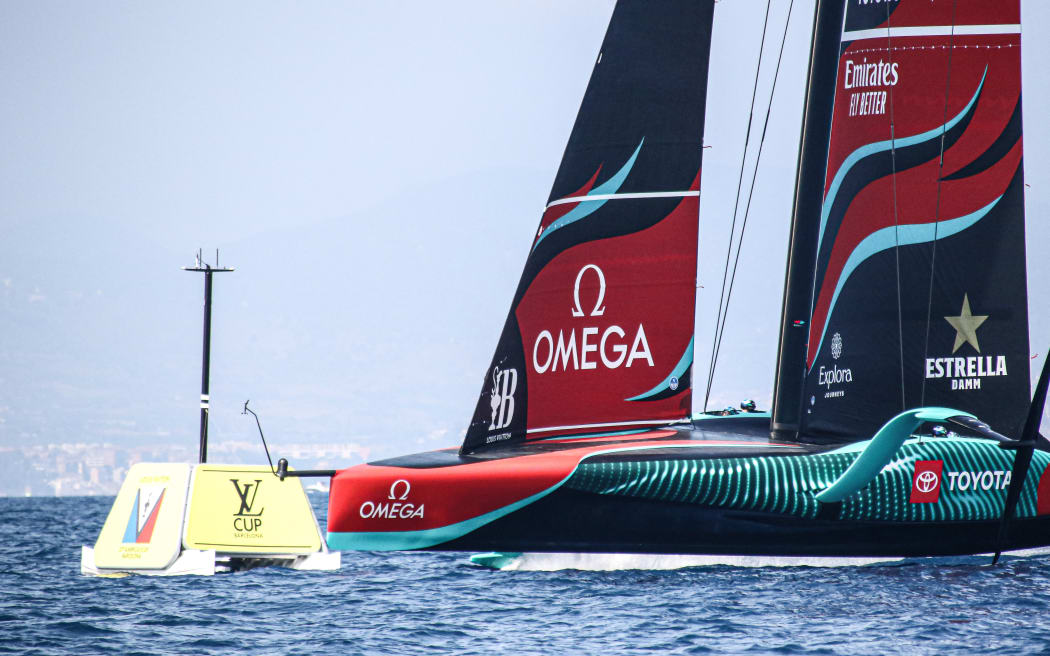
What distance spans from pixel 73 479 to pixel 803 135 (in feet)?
633

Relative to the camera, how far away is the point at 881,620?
435 inches

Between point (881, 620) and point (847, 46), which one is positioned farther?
point (847, 46)

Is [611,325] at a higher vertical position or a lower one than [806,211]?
lower

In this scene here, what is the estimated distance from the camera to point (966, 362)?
48.4 ft

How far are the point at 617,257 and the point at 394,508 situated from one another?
3.89 m

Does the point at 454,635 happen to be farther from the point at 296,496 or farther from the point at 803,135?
the point at 803,135

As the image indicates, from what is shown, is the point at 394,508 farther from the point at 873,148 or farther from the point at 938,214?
the point at 938,214

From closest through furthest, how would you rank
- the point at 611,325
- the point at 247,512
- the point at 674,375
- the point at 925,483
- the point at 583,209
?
1. the point at 925,483
2. the point at 583,209
3. the point at 611,325
4. the point at 674,375
5. the point at 247,512

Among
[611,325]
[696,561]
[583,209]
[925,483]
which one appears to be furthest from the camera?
[611,325]

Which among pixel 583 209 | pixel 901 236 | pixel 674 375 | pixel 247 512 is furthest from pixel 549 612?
pixel 901 236

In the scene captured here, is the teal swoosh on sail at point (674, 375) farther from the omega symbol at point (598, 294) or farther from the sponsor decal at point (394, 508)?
the sponsor decal at point (394, 508)

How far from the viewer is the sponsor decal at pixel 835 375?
14.7 m

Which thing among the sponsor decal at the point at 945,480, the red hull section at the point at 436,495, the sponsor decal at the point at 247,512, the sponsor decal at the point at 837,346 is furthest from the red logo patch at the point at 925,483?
the sponsor decal at the point at 247,512

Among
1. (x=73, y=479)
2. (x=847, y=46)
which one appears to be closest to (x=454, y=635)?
(x=847, y=46)
